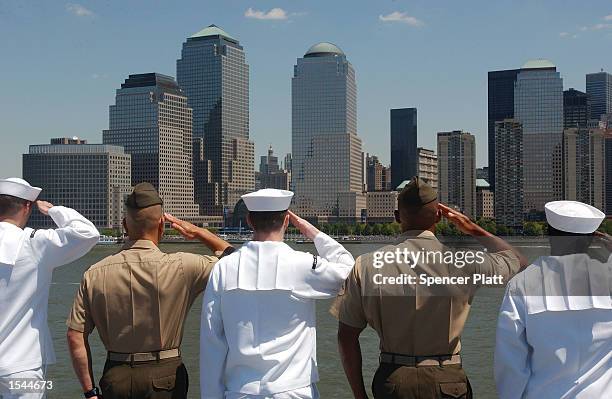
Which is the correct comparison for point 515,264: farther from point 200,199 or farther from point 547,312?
point 200,199

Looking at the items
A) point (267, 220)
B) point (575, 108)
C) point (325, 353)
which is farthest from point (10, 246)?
point (325, 353)

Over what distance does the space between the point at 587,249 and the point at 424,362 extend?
85 centimetres

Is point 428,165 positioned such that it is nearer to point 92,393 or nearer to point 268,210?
point 268,210

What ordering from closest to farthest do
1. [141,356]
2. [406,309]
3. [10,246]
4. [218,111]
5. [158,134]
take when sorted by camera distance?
[406,309]
[141,356]
[10,246]
[218,111]
[158,134]

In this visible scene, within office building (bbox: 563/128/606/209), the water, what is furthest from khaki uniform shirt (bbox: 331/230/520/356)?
the water

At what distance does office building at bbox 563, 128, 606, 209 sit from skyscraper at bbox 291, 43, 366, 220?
1.55m

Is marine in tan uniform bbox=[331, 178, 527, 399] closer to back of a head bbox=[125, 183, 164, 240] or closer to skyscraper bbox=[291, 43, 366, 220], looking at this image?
back of a head bbox=[125, 183, 164, 240]

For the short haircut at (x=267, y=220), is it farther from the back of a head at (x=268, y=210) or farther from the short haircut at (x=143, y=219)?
the short haircut at (x=143, y=219)

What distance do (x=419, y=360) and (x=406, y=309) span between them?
0.76 feet

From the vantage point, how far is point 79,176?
509 cm

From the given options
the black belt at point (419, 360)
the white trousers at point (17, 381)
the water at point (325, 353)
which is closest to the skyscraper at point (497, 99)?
the black belt at point (419, 360)

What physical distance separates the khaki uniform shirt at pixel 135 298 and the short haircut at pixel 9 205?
700 mm

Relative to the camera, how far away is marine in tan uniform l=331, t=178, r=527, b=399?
2936 mm

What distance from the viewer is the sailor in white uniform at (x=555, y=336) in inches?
102
